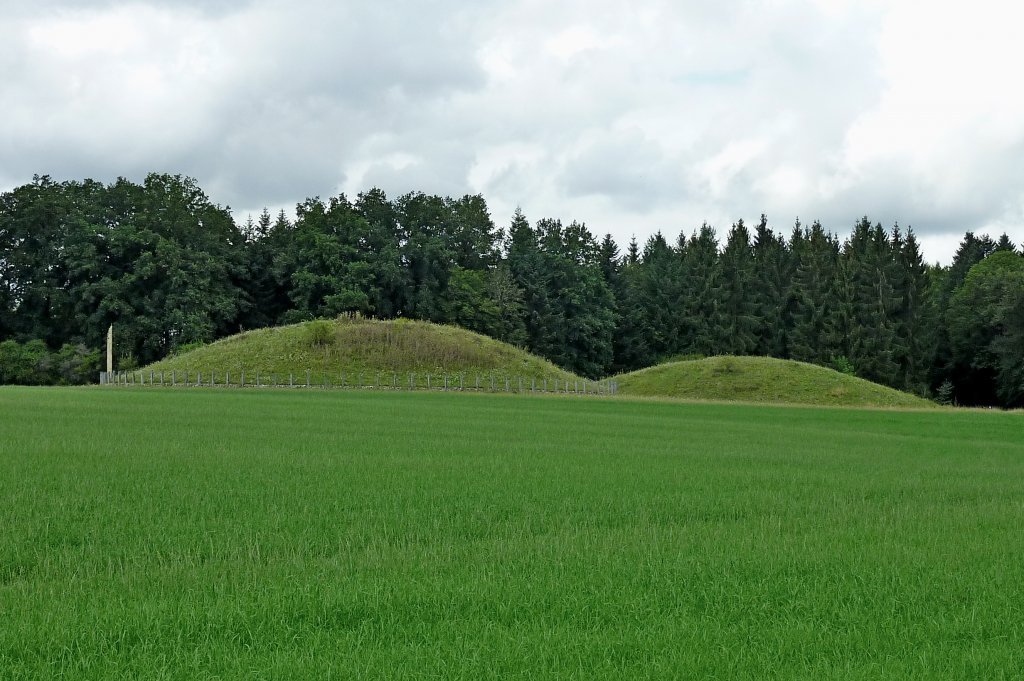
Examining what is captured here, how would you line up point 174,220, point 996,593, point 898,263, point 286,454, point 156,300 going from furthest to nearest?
point 898,263, point 174,220, point 156,300, point 286,454, point 996,593

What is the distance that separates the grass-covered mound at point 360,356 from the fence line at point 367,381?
162 mm

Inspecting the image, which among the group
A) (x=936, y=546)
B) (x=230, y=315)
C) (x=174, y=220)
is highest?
(x=174, y=220)

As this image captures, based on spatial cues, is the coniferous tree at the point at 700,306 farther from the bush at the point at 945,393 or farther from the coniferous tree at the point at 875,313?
the bush at the point at 945,393

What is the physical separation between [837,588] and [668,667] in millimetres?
2899

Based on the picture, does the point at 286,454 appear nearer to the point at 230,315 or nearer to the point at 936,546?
the point at 936,546

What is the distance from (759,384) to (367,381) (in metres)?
31.7

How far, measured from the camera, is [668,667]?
6.00 metres

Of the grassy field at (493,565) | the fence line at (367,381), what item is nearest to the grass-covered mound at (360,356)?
the fence line at (367,381)

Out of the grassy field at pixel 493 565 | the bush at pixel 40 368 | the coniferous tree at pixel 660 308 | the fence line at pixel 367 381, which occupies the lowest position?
the grassy field at pixel 493 565

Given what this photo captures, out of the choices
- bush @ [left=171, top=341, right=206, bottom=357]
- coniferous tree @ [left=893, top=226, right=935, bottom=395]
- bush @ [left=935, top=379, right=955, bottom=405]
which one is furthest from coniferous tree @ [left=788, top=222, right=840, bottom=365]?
bush @ [left=171, top=341, right=206, bottom=357]

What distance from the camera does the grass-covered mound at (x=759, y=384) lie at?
6925 centimetres

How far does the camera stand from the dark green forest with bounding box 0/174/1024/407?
90.9m

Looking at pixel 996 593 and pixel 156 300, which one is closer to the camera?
pixel 996 593

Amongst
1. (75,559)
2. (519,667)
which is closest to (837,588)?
(519,667)
